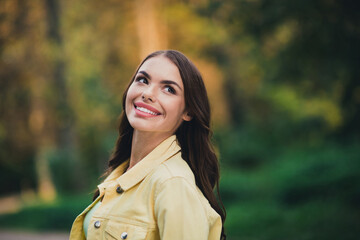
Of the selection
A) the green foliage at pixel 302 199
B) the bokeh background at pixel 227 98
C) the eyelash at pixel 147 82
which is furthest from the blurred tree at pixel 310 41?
the eyelash at pixel 147 82

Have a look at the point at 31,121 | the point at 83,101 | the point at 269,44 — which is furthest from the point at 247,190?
the point at 31,121

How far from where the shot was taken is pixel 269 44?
7.54 meters

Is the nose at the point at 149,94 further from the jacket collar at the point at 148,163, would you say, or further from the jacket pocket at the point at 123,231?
the jacket pocket at the point at 123,231

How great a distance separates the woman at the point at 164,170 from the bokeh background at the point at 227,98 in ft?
13.4

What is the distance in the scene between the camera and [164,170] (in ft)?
6.37

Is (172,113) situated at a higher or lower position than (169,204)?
higher

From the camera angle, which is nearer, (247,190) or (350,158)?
(350,158)

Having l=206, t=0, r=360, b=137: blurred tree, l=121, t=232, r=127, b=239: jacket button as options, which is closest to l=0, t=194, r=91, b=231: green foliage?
l=206, t=0, r=360, b=137: blurred tree

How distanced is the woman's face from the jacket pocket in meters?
0.57

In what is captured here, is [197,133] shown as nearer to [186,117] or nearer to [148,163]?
[186,117]

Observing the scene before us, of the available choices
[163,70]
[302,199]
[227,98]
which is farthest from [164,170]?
[227,98]

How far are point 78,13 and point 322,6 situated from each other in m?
12.8

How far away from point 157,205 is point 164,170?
204 millimetres

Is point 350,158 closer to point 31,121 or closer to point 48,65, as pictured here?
point 48,65
